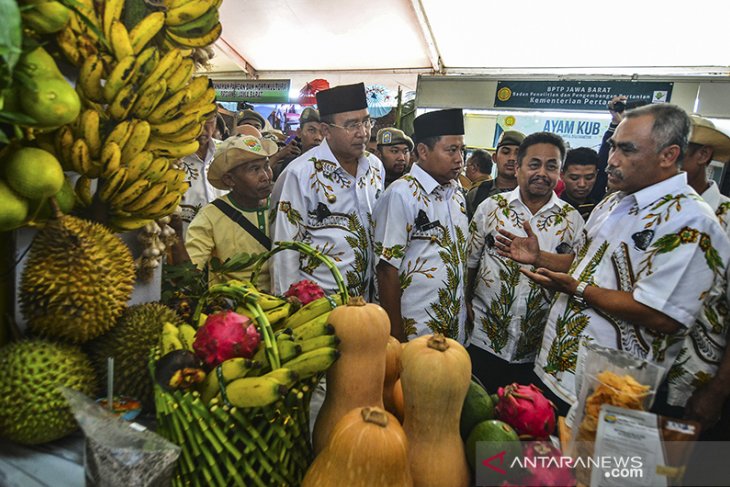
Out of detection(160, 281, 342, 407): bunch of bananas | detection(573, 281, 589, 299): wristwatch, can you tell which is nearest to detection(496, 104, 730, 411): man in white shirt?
detection(573, 281, 589, 299): wristwatch

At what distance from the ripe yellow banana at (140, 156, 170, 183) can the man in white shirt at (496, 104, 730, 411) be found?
152 cm

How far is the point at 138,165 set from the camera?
3.74 ft

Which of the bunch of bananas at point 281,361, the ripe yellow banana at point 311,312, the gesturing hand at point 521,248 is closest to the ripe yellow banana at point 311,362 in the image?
the bunch of bananas at point 281,361

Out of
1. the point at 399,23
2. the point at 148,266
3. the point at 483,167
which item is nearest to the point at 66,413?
the point at 148,266

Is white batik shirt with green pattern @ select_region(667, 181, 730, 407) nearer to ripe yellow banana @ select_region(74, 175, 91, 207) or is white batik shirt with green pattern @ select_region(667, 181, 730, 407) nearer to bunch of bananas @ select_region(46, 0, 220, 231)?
bunch of bananas @ select_region(46, 0, 220, 231)

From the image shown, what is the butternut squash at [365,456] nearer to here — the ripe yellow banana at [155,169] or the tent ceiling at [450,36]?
the ripe yellow banana at [155,169]

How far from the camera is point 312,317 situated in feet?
3.82

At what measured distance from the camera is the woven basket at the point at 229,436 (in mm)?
791

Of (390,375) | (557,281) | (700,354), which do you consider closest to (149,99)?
(390,375)

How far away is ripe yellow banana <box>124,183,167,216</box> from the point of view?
118cm

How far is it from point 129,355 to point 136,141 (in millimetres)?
515

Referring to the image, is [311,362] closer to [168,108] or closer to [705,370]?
[168,108]

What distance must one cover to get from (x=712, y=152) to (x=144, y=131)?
102 inches

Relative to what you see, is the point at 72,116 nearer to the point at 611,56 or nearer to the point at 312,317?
the point at 312,317
